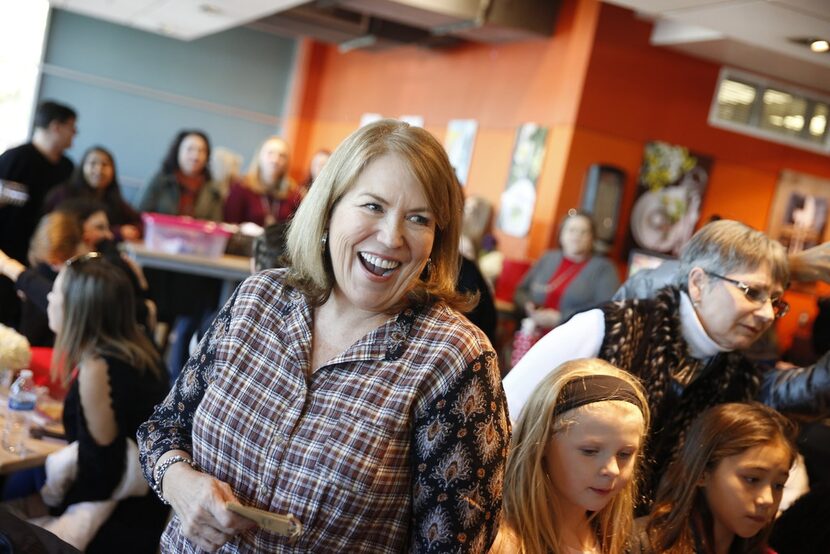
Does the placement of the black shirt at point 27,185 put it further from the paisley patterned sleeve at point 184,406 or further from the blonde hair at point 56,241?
the paisley patterned sleeve at point 184,406

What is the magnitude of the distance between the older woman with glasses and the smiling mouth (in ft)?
2.37

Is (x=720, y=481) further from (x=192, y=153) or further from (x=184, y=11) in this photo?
(x=184, y=11)

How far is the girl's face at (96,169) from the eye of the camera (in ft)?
19.9

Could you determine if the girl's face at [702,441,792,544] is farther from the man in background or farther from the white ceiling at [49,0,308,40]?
the white ceiling at [49,0,308,40]

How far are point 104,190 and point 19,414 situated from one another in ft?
11.3

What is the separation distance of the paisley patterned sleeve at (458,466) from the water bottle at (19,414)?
6.03ft

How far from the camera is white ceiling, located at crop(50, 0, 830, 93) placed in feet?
12.7

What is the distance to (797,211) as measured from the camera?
7496 millimetres

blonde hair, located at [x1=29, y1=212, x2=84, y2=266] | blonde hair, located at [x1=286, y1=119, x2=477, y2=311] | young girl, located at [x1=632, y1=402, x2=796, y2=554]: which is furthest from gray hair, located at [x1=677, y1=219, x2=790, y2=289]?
blonde hair, located at [x1=29, y1=212, x2=84, y2=266]

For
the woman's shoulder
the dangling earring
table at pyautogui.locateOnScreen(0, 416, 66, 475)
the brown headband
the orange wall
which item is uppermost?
the orange wall

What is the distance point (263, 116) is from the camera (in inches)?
474

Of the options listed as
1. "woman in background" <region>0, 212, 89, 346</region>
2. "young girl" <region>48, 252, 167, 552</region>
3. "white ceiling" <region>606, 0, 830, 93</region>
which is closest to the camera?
"young girl" <region>48, 252, 167, 552</region>

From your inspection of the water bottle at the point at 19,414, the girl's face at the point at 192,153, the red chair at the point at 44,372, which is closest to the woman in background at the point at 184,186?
the girl's face at the point at 192,153

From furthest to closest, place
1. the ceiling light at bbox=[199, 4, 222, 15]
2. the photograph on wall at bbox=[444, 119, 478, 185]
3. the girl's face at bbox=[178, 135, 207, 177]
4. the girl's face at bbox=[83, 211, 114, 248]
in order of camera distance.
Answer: the photograph on wall at bbox=[444, 119, 478, 185]
the ceiling light at bbox=[199, 4, 222, 15]
the girl's face at bbox=[178, 135, 207, 177]
the girl's face at bbox=[83, 211, 114, 248]
